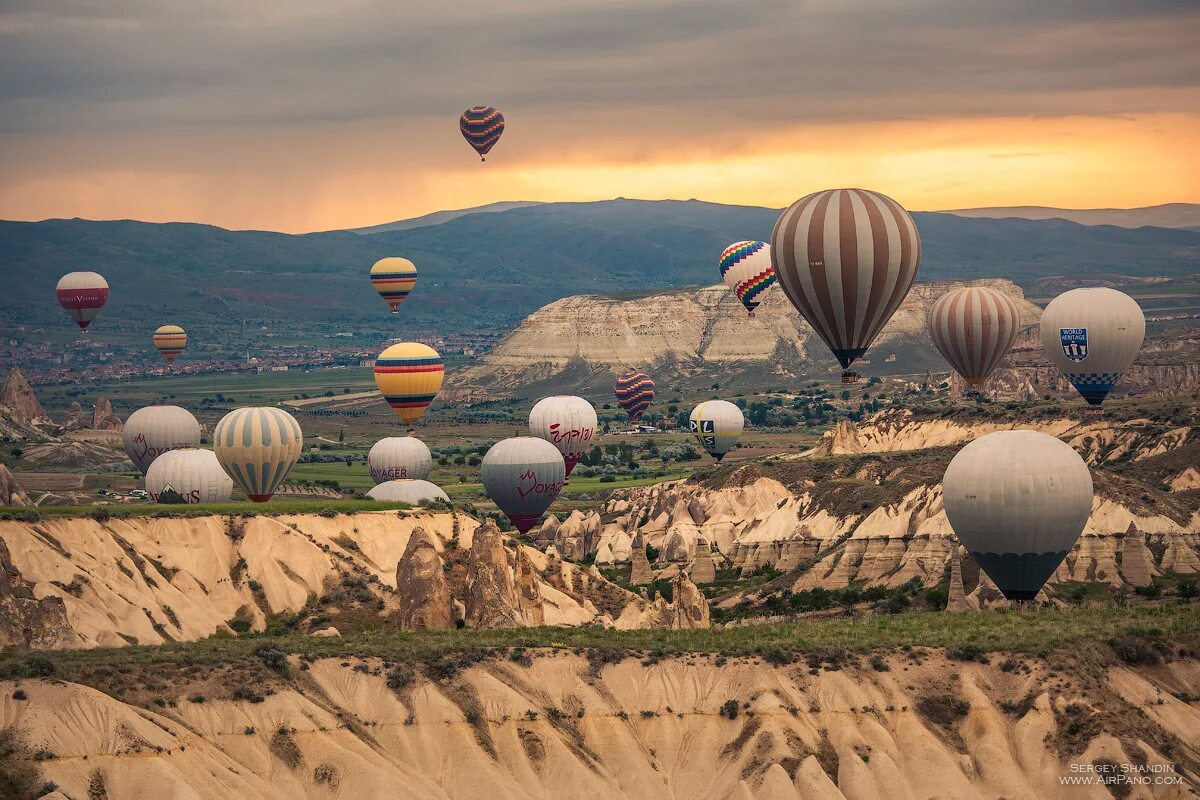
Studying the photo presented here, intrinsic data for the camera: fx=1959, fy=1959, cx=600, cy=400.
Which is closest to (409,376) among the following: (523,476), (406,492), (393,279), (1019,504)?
(406,492)

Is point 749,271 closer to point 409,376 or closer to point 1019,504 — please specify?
point 409,376

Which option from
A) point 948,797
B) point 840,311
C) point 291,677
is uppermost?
point 840,311

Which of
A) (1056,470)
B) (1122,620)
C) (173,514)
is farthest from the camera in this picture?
(173,514)

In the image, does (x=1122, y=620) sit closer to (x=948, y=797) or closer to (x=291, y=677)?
(x=948, y=797)

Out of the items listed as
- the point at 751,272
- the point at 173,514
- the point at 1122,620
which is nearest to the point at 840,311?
the point at 1122,620

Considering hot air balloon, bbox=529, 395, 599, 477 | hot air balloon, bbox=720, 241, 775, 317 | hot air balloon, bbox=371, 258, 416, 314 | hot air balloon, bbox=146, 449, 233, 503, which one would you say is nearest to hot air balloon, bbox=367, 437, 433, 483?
hot air balloon, bbox=529, 395, 599, 477

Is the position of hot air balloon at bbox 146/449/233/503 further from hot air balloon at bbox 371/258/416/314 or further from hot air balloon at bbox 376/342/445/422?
hot air balloon at bbox 371/258/416/314
